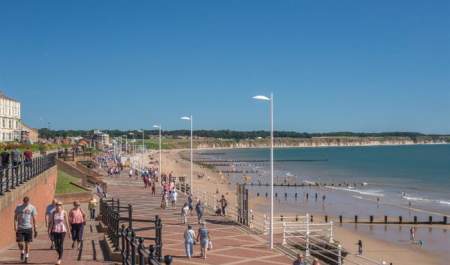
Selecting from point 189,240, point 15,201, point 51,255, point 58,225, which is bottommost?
point 189,240

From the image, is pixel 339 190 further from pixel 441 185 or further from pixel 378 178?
pixel 378 178

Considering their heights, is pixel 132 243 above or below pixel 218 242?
above

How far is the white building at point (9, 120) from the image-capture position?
78125 mm

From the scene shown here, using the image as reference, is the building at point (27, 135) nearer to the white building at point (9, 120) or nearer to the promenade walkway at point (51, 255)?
the white building at point (9, 120)

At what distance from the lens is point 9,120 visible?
82.0 metres

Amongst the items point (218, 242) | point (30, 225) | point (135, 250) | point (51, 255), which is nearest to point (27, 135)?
point (218, 242)

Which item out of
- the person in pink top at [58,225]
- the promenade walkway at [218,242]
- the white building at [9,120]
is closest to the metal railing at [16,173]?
the person in pink top at [58,225]

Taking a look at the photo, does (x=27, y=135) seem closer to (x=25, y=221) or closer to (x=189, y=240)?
(x=189, y=240)

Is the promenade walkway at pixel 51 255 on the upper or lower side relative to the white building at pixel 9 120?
lower

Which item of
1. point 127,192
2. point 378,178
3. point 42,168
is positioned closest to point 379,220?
point 127,192

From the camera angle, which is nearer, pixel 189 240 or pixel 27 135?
pixel 189 240

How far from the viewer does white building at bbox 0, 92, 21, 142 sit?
78.1 m

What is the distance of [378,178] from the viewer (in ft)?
352

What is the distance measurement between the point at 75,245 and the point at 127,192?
24679mm
